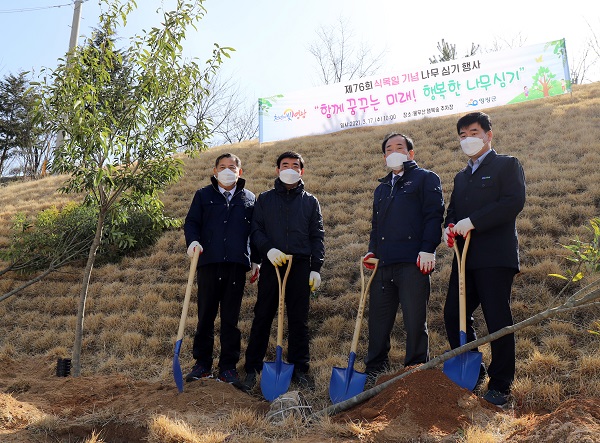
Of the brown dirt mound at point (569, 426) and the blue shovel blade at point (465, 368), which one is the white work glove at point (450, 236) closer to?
the blue shovel blade at point (465, 368)

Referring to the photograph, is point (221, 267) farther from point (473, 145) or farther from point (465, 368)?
point (473, 145)

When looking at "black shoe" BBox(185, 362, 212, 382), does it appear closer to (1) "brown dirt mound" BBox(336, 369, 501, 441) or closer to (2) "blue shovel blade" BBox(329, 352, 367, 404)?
(2) "blue shovel blade" BBox(329, 352, 367, 404)

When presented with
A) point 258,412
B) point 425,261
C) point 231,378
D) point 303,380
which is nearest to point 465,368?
point 425,261

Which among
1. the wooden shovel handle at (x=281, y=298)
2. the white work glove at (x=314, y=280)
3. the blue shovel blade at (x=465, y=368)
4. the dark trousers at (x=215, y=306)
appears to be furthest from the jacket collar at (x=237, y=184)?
the blue shovel blade at (x=465, y=368)

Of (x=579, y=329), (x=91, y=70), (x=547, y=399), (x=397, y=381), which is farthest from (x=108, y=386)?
(x=579, y=329)

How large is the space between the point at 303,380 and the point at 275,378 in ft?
1.53

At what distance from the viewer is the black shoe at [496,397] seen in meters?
4.04

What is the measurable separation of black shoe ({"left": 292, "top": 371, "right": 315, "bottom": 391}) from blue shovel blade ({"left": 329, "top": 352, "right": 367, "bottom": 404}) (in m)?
0.56

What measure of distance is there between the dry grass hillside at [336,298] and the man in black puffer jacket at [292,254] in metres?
0.45

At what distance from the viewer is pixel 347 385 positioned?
4.36 m

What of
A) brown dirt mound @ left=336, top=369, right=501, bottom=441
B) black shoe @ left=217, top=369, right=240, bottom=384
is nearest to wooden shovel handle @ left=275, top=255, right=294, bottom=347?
black shoe @ left=217, top=369, right=240, bottom=384

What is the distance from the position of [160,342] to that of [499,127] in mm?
10345

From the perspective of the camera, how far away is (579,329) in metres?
→ 5.27

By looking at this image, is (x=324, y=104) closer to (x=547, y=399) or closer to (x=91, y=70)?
(x=91, y=70)
